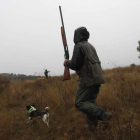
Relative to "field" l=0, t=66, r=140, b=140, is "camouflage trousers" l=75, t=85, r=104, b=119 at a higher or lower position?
higher

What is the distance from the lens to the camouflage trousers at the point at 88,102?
5.68ft

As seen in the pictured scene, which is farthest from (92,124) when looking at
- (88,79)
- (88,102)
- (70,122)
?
(88,79)

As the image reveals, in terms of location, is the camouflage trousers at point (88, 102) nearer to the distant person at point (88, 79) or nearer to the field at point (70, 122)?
the distant person at point (88, 79)

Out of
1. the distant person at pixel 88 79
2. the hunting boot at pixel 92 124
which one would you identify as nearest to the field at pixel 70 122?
the hunting boot at pixel 92 124

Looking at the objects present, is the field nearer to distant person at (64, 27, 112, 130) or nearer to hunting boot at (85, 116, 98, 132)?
hunting boot at (85, 116, 98, 132)

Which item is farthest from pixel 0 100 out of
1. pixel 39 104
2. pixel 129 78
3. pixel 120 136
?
pixel 129 78

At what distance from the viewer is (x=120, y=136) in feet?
4.34

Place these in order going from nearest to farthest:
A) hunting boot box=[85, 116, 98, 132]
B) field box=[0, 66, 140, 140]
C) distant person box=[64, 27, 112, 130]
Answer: field box=[0, 66, 140, 140], distant person box=[64, 27, 112, 130], hunting boot box=[85, 116, 98, 132]

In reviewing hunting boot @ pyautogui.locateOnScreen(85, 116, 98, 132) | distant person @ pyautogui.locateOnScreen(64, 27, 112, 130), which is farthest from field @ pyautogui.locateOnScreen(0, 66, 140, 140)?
distant person @ pyautogui.locateOnScreen(64, 27, 112, 130)

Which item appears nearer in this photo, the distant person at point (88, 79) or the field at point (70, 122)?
the field at point (70, 122)

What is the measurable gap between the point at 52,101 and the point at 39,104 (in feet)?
1.56

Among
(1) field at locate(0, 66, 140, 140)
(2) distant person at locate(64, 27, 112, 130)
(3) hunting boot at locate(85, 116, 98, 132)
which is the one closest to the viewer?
(1) field at locate(0, 66, 140, 140)

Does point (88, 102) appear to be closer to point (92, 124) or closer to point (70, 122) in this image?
point (92, 124)

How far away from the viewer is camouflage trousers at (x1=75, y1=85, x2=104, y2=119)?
1732mm
